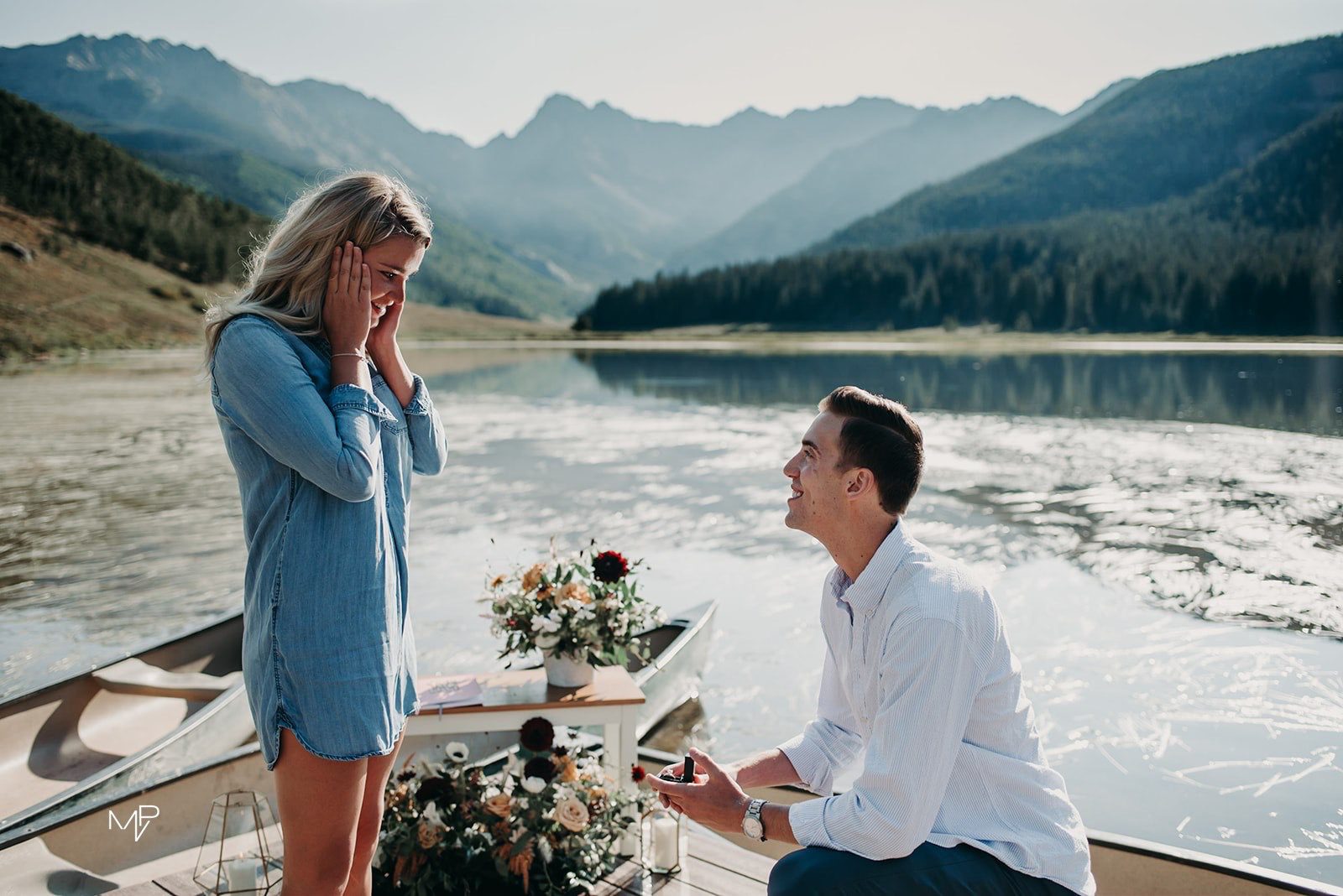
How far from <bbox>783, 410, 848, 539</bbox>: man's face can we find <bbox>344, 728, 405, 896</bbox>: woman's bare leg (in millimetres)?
1210

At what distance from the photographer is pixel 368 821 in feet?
8.93

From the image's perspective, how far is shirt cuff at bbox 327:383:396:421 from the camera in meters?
2.41

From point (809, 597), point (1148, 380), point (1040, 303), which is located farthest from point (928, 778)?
point (1040, 303)

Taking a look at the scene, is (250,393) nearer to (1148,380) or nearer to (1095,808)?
(1095,808)

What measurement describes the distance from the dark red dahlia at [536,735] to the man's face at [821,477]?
1.79m

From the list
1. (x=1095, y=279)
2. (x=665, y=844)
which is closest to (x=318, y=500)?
(x=665, y=844)

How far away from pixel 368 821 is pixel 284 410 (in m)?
1.18

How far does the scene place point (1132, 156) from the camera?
18775cm

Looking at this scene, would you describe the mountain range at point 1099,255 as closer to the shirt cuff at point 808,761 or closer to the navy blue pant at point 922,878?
the shirt cuff at point 808,761

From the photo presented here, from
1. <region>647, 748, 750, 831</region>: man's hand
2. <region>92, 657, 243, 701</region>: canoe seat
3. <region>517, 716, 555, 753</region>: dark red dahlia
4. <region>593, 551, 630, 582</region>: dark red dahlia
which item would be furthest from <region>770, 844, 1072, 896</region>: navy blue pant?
<region>92, 657, 243, 701</region>: canoe seat

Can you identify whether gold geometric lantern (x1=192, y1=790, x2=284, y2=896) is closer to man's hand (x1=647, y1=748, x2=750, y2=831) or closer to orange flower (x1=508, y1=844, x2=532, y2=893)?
orange flower (x1=508, y1=844, x2=532, y2=893)

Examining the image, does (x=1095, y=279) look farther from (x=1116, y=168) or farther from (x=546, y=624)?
(x=1116, y=168)

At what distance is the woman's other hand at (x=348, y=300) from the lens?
2430 mm

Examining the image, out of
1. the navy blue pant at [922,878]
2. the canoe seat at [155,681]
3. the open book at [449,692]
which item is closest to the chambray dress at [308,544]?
the navy blue pant at [922,878]
